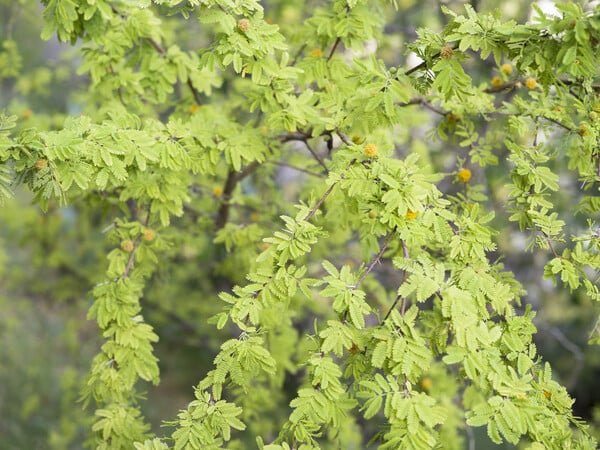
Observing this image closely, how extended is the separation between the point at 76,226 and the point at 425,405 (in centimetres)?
335

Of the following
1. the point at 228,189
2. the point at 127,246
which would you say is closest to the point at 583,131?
the point at 228,189

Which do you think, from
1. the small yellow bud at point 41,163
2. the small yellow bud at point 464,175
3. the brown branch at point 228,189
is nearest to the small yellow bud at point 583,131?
the small yellow bud at point 464,175

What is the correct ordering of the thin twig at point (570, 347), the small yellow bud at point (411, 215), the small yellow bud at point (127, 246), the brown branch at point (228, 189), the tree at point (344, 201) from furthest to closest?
the thin twig at point (570, 347) → the brown branch at point (228, 189) → the small yellow bud at point (127, 246) → the small yellow bud at point (411, 215) → the tree at point (344, 201)

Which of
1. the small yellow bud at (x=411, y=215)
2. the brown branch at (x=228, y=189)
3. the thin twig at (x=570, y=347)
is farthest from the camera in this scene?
the thin twig at (x=570, y=347)

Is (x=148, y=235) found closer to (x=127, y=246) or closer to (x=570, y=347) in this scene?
(x=127, y=246)

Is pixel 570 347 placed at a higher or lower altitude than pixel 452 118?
lower

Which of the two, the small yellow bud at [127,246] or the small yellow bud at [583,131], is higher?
the small yellow bud at [583,131]

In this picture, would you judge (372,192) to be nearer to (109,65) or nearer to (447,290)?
(447,290)

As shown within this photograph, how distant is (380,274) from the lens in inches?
136

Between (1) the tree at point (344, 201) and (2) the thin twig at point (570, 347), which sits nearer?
(1) the tree at point (344, 201)

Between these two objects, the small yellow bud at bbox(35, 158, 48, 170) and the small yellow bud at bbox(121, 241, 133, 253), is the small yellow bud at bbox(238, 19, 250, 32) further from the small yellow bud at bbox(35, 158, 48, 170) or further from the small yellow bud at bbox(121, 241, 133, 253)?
the small yellow bud at bbox(121, 241, 133, 253)

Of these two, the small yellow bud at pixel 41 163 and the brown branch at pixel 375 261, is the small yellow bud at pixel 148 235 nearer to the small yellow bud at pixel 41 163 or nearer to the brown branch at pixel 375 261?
the small yellow bud at pixel 41 163

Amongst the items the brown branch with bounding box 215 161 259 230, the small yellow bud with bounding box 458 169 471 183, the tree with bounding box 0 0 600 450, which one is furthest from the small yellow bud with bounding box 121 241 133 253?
the small yellow bud with bounding box 458 169 471 183

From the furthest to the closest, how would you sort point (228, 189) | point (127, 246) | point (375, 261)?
point (228, 189) → point (127, 246) → point (375, 261)
